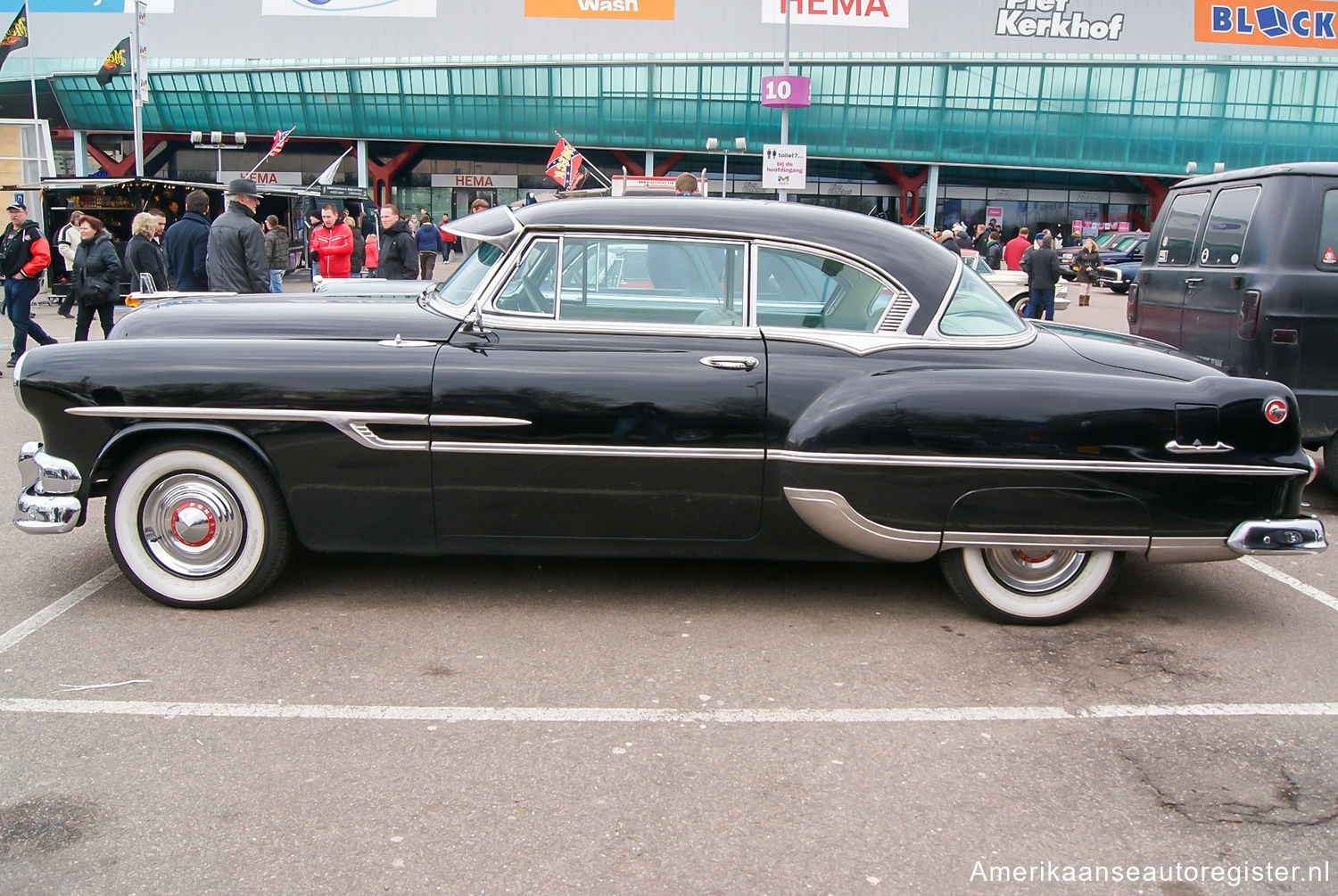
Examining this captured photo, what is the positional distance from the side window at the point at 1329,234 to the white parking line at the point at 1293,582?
193cm

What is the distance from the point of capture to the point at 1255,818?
3.16 m

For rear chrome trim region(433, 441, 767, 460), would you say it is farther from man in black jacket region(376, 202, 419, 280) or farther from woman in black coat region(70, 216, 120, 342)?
woman in black coat region(70, 216, 120, 342)

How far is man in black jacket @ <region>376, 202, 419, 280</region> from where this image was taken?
11.7 m

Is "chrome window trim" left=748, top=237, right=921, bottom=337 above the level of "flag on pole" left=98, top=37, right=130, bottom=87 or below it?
below

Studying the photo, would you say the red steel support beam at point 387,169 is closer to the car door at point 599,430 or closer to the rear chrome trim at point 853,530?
the car door at point 599,430

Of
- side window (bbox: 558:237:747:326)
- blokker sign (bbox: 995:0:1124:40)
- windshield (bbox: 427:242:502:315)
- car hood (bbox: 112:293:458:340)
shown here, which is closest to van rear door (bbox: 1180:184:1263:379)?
side window (bbox: 558:237:747:326)

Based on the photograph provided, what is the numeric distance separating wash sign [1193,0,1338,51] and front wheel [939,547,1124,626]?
53.7m

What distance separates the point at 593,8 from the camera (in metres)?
49.1

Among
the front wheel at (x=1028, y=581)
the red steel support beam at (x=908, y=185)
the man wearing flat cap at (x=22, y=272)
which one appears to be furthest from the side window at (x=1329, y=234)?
the red steel support beam at (x=908, y=185)

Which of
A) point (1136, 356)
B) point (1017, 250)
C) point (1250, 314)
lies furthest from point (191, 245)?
point (1017, 250)

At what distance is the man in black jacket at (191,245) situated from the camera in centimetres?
1021

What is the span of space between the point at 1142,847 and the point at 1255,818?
1.38 ft

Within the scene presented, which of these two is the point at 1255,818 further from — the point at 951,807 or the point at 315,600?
the point at 315,600

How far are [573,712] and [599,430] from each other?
118cm
